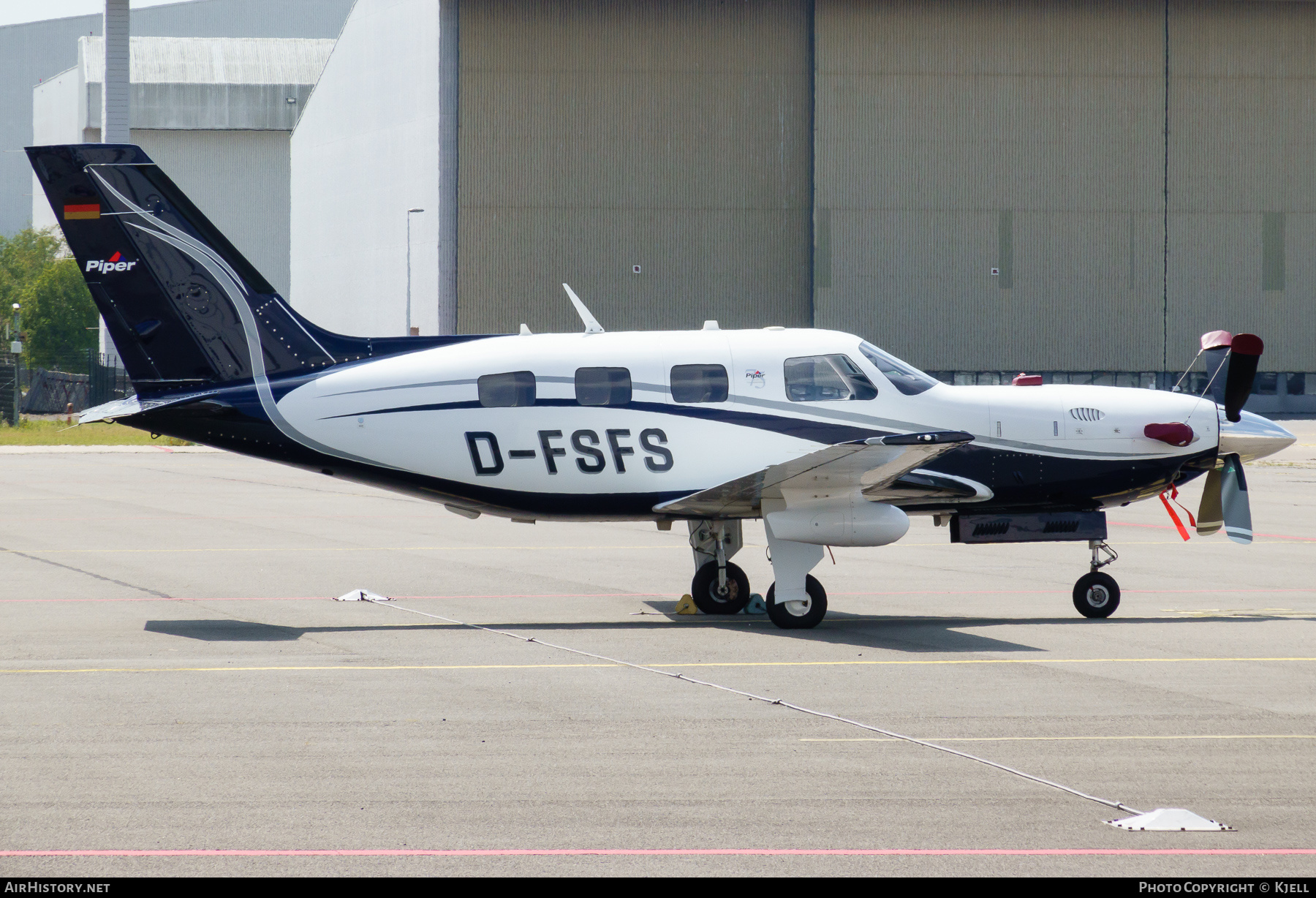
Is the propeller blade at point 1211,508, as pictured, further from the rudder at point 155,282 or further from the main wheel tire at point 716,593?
the rudder at point 155,282

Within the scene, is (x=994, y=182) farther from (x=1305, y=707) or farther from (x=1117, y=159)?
(x=1305, y=707)

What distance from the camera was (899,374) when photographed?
43.5 feet

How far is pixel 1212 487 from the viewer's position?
13570 millimetres

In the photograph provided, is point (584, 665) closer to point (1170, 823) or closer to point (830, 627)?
point (830, 627)

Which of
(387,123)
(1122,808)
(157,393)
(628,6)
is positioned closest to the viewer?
(1122,808)

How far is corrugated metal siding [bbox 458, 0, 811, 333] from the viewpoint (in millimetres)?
55688

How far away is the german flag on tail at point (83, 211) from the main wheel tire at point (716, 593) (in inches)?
265

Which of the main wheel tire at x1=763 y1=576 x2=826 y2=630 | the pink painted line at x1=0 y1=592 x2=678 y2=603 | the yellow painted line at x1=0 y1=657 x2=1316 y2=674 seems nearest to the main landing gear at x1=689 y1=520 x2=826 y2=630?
the main wheel tire at x1=763 y1=576 x2=826 y2=630

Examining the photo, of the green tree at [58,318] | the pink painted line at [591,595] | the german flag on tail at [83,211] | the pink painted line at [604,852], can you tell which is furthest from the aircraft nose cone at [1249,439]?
the green tree at [58,318]

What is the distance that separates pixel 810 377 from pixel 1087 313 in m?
48.8

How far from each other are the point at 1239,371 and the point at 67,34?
114254 mm

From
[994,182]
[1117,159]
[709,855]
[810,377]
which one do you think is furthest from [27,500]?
[1117,159]

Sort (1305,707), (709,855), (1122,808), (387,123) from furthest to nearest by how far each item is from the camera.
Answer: (387,123), (1305,707), (1122,808), (709,855)

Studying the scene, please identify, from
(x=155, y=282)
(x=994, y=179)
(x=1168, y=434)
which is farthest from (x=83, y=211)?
(x=994, y=179)
